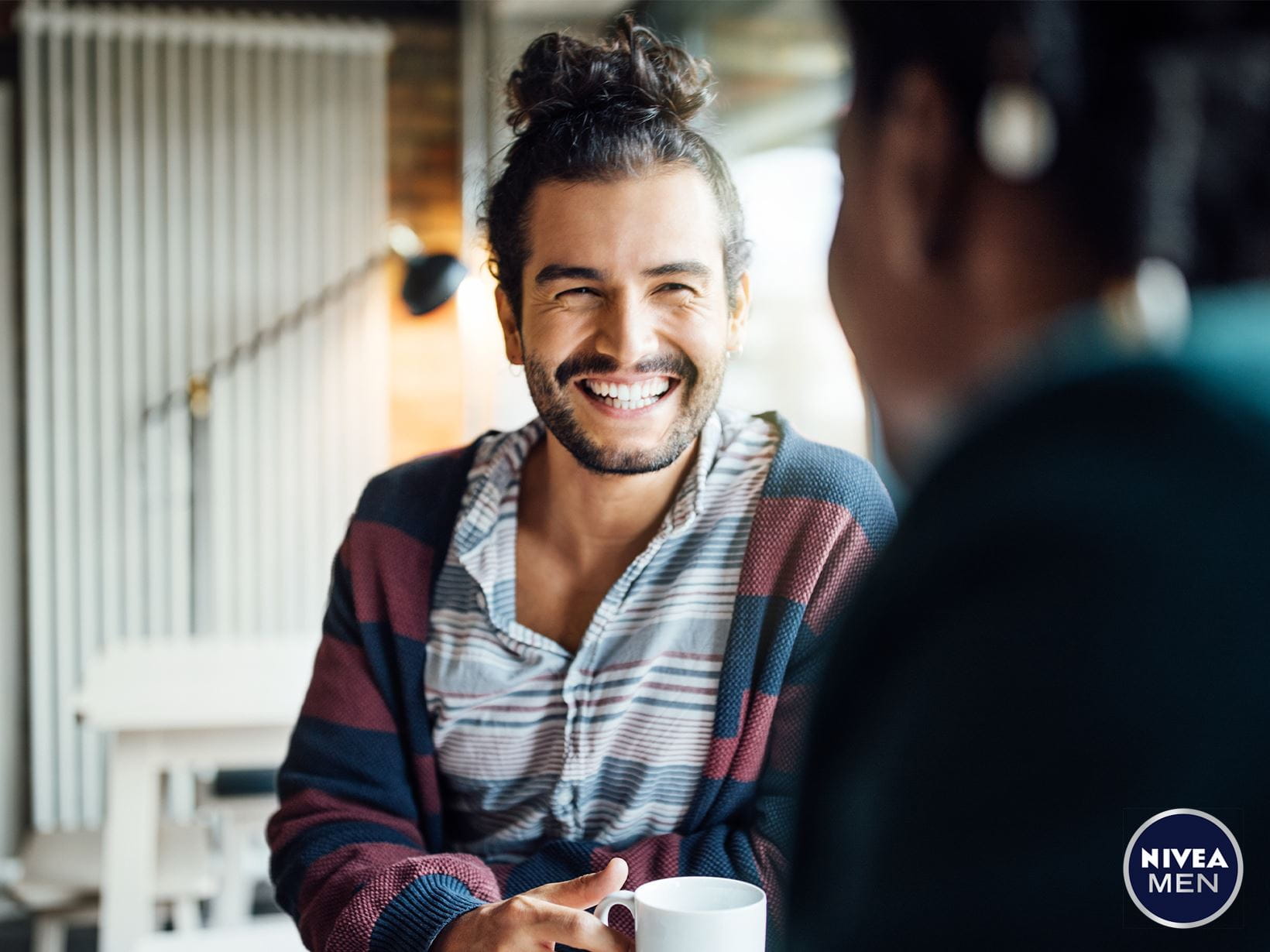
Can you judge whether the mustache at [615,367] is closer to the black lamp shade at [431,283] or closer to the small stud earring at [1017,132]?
the small stud earring at [1017,132]

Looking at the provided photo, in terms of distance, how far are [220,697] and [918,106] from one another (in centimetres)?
191

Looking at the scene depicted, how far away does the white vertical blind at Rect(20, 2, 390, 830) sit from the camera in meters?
3.71

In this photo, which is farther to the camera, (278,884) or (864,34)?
(278,884)

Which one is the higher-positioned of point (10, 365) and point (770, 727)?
point (10, 365)

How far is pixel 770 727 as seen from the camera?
3.53ft

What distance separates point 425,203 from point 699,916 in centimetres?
364

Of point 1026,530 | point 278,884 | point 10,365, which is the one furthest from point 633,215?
point 10,365

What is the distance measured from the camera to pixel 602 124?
3.75 feet

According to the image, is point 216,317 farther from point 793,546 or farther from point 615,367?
point 793,546

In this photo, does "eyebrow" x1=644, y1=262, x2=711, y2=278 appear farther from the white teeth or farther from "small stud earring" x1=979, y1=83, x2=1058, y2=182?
"small stud earring" x1=979, y1=83, x2=1058, y2=182

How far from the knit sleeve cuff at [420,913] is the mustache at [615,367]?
0.44 m

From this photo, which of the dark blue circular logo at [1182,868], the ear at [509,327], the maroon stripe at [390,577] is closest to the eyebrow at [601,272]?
the ear at [509,327]

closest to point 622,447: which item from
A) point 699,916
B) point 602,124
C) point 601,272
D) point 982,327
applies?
point 601,272

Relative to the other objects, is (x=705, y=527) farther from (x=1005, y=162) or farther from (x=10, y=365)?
(x=10, y=365)
